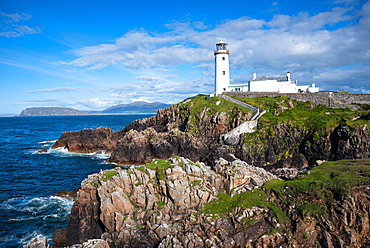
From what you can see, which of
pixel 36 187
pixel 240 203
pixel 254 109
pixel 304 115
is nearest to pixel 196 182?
pixel 240 203

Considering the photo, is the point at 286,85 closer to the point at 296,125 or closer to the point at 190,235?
the point at 296,125

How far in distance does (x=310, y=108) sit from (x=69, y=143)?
174ft

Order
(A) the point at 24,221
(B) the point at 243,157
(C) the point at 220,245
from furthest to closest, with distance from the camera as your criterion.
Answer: (B) the point at 243,157 < (A) the point at 24,221 < (C) the point at 220,245

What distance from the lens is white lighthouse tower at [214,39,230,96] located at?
210 ft

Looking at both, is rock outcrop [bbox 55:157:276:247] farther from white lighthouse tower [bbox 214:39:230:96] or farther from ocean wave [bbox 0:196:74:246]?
white lighthouse tower [bbox 214:39:230:96]

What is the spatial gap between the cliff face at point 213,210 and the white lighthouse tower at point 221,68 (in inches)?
1751

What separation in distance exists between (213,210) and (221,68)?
5077cm

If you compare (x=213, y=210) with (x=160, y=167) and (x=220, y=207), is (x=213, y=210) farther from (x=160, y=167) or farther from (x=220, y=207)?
(x=160, y=167)

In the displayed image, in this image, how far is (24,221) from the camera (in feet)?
84.8

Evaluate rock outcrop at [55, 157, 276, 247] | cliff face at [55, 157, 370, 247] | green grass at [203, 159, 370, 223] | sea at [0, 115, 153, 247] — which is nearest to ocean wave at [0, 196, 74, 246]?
sea at [0, 115, 153, 247]

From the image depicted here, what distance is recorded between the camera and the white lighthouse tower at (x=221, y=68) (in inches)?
2518

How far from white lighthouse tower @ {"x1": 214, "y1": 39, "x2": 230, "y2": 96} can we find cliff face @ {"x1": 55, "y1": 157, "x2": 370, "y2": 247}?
44477 mm

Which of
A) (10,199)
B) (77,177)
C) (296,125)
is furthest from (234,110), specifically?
(10,199)

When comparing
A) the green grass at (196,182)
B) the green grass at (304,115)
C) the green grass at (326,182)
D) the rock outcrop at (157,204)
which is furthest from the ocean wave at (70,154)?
the green grass at (326,182)
